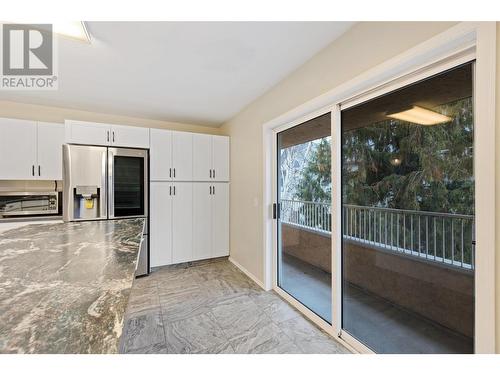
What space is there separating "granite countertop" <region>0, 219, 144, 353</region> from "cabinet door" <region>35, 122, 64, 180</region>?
189 cm

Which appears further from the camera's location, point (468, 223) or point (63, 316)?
point (468, 223)

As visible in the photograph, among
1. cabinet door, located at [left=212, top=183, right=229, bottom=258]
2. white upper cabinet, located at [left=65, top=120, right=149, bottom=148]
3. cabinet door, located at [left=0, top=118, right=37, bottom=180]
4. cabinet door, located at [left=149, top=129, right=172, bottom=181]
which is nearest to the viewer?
cabinet door, located at [left=0, top=118, right=37, bottom=180]

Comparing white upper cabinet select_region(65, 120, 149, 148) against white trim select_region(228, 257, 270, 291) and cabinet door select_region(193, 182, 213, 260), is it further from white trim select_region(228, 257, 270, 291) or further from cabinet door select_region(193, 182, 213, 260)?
white trim select_region(228, 257, 270, 291)

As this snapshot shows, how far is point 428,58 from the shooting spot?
124 cm

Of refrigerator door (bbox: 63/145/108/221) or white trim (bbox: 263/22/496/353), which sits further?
refrigerator door (bbox: 63/145/108/221)

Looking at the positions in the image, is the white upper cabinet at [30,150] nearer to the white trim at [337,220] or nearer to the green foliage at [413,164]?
the white trim at [337,220]

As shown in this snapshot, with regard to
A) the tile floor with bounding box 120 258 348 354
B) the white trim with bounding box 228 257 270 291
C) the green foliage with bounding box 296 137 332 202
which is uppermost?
the green foliage with bounding box 296 137 332 202

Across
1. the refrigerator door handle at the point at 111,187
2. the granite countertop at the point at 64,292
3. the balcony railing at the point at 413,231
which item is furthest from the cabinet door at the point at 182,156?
the balcony railing at the point at 413,231

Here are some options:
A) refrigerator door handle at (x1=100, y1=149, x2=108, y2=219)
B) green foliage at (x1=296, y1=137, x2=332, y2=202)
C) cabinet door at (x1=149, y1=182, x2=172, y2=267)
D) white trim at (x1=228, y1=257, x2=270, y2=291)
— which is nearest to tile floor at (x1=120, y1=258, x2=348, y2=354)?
white trim at (x1=228, y1=257, x2=270, y2=291)

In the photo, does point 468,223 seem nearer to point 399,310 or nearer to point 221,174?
point 399,310

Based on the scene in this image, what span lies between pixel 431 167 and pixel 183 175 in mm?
3063

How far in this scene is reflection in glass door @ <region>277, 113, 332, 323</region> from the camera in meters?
2.07

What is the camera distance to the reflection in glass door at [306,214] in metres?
2.07
